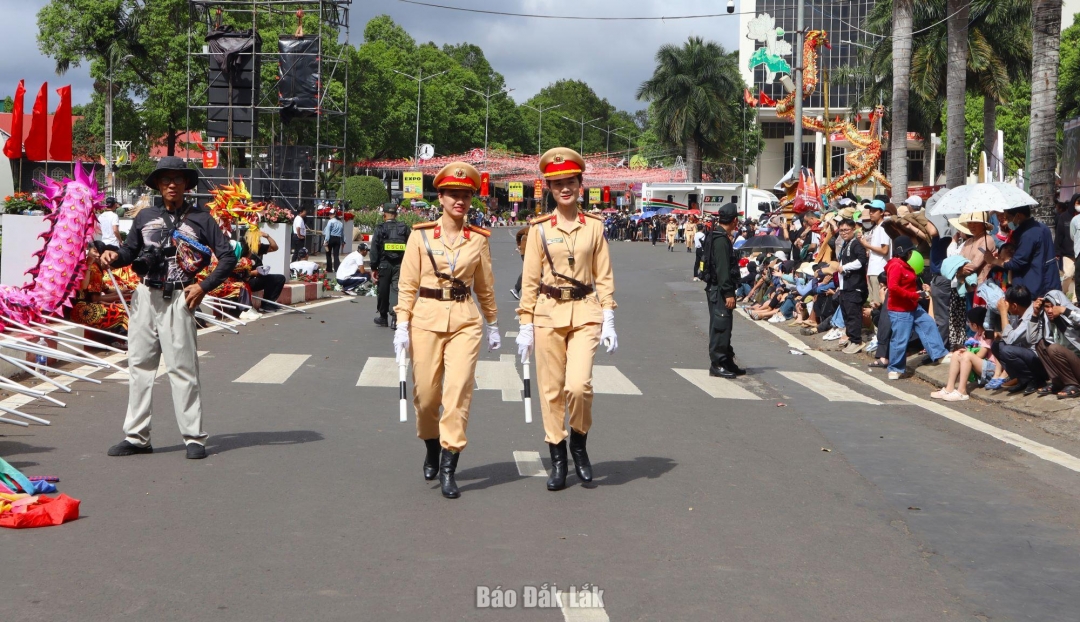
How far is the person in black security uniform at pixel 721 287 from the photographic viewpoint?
13211mm

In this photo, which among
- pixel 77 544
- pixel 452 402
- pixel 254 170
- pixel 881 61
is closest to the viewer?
pixel 77 544

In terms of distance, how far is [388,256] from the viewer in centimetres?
1784

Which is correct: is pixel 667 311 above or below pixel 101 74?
below

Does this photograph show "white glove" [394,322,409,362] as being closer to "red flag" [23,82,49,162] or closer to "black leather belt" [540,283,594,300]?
"black leather belt" [540,283,594,300]

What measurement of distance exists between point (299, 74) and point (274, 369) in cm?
2360

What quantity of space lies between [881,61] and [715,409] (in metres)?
42.0

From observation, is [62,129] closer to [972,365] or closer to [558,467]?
[972,365]

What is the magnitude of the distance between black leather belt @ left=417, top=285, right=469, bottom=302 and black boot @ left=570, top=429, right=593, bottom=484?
108 cm

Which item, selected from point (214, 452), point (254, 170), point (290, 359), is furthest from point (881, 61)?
point (214, 452)

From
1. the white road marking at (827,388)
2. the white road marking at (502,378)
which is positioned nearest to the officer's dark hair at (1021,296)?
the white road marking at (827,388)

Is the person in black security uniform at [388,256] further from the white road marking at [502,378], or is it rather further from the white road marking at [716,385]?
the white road marking at [716,385]

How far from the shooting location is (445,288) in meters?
7.14

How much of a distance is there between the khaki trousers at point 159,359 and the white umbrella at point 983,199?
761cm

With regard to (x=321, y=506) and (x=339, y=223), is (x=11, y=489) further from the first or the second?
(x=339, y=223)
